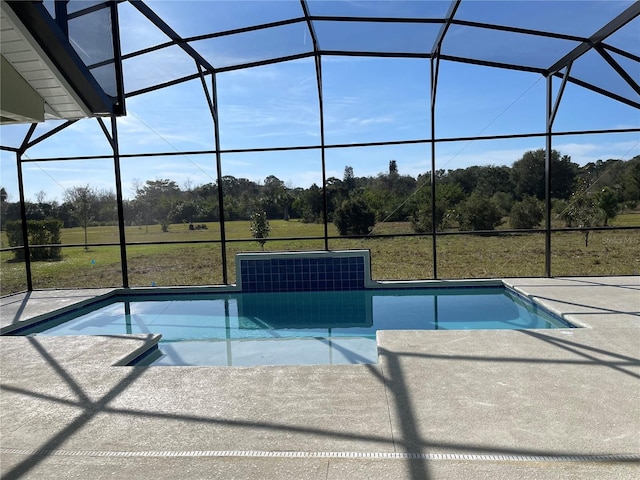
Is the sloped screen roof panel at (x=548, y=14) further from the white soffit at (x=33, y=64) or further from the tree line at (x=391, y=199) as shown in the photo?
the tree line at (x=391, y=199)

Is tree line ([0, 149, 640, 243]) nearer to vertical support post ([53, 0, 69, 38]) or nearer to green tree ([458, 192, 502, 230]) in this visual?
green tree ([458, 192, 502, 230])

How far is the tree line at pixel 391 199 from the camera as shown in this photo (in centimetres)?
1484

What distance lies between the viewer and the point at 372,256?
1565 cm

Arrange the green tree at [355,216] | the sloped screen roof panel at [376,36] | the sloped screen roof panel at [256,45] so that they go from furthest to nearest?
the green tree at [355,216], the sloped screen roof panel at [256,45], the sloped screen roof panel at [376,36]

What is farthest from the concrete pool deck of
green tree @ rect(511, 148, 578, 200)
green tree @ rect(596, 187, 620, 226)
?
green tree @ rect(511, 148, 578, 200)

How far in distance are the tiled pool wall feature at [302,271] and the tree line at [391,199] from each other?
26.1 feet

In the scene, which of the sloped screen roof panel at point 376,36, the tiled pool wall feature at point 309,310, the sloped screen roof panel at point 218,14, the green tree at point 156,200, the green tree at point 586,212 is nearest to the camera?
the sloped screen roof panel at point 218,14

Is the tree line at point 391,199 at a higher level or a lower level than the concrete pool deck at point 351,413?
higher

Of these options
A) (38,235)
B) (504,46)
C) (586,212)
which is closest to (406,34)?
(504,46)

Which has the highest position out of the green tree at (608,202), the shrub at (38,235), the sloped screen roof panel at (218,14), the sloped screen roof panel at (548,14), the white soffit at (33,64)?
the sloped screen roof panel at (218,14)

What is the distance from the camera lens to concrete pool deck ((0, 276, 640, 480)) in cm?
216

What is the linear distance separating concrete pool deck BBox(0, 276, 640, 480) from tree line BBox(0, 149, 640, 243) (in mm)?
11477

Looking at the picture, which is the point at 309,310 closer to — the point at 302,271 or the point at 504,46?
the point at 302,271

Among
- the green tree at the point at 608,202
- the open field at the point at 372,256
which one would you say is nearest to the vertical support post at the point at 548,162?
the open field at the point at 372,256
